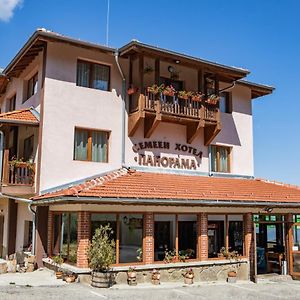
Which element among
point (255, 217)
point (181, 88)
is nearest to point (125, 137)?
point (181, 88)

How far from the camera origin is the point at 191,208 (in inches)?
675

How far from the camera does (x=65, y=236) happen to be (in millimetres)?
16031

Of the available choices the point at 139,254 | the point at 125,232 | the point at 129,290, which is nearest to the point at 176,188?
the point at 125,232

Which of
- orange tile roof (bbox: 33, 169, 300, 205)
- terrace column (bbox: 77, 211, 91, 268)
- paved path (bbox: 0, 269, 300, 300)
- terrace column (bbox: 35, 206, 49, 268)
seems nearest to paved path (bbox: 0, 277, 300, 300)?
A: paved path (bbox: 0, 269, 300, 300)

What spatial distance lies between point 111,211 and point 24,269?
4.15m

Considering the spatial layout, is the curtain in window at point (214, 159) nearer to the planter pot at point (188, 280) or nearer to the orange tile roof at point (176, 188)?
the orange tile roof at point (176, 188)

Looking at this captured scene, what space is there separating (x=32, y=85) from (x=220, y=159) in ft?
32.5

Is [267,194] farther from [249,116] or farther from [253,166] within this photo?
[249,116]

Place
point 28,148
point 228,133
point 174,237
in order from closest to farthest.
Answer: point 174,237 → point 28,148 → point 228,133

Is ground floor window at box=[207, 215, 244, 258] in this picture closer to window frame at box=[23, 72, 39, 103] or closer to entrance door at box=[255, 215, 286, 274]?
entrance door at box=[255, 215, 286, 274]

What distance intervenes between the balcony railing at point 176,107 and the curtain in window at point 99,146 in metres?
1.81

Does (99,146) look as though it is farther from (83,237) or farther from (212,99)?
(212,99)

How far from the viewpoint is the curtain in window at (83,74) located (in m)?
18.5

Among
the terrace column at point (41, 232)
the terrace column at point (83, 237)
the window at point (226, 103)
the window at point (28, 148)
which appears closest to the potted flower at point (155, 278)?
the terrace column at point (83, 237)
